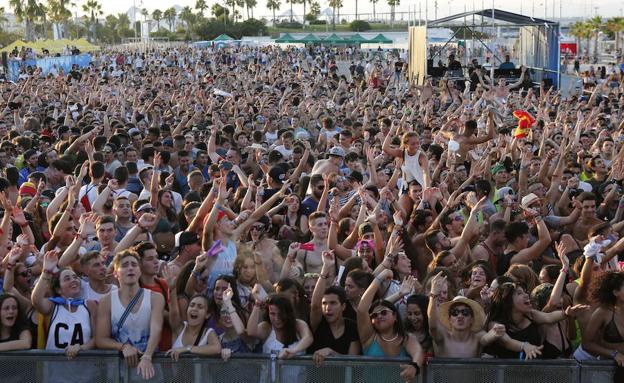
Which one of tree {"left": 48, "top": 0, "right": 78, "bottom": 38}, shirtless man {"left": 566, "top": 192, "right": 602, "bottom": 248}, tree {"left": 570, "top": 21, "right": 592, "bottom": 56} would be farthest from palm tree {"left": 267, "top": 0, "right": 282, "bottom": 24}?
shirtless man {"left": 566, "top": 192, "right": 602, "bottom": 248}

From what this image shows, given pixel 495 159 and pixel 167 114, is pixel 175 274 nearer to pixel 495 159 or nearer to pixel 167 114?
pixel 495 159

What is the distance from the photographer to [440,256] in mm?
7395

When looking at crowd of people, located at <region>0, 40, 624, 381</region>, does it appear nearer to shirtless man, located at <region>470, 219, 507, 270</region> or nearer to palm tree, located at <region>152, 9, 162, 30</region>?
shirtless man, located at <region>470, 219, 507, 270</region>

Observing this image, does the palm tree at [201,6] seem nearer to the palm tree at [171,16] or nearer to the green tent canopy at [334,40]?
the palm tree at [171,16]

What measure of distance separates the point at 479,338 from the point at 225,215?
280cm

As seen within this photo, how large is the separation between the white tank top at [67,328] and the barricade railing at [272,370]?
0.24 metres

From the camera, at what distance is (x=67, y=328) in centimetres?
598

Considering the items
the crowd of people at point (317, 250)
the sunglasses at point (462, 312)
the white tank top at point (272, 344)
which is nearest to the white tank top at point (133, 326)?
the crowd of people at point (317, 250)

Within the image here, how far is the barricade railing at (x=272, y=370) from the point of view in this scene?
5523 millimetres

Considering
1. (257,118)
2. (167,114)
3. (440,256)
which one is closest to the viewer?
(440,256)

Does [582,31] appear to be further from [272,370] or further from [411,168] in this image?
[272,370]

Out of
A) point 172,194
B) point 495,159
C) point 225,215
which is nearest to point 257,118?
point 495,159

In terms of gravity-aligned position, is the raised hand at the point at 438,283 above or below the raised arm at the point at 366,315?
above

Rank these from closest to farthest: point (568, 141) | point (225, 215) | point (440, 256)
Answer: point (440, 256) → point (225, 215) → point (568, 141)
